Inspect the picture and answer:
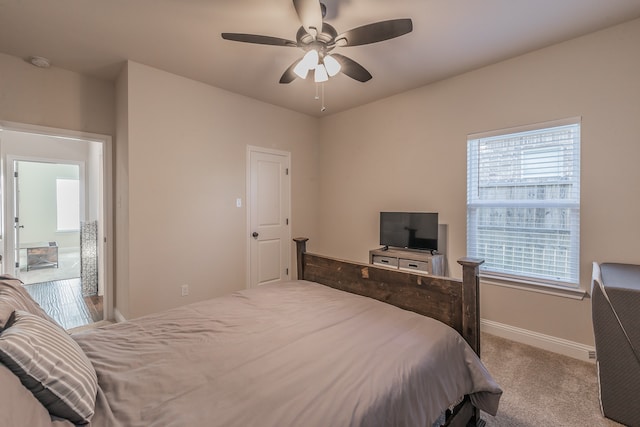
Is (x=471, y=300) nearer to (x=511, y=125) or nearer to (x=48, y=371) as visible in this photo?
(x=48, y=371)

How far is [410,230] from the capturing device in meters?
3.51

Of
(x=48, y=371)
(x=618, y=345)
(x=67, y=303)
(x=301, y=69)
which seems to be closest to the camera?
(x=48, y=371)

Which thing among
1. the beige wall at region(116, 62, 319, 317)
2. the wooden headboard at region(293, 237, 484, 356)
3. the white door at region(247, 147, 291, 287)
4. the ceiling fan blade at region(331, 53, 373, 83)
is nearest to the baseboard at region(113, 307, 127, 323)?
the beige wall at region(116, 62, 319, 317)

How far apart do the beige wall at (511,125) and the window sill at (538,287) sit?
2.0 inches

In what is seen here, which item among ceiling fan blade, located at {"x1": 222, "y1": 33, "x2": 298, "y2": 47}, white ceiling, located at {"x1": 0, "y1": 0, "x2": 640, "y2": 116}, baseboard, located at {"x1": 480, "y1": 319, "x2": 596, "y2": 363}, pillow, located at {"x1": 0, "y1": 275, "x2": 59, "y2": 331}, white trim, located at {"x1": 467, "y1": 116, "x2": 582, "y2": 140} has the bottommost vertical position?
baseboard, located at {"x1": 480, "y1": 319, "x2": 596, "y2": 363}

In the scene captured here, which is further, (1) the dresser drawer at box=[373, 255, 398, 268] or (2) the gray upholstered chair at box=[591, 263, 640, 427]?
(1) the dresser drawer at box=[373, 255, 398, 268]

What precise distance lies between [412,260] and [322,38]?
2457 millimetres

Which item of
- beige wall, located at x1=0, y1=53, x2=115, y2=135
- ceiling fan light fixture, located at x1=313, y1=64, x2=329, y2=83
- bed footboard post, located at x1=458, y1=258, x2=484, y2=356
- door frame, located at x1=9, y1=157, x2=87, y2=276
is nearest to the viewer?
bed footboard post, located at x1=458, y1=258, x2=484, y2=356

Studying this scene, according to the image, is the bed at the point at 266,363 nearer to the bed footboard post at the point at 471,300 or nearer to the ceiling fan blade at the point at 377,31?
the bed footboard post at the point at 471,300

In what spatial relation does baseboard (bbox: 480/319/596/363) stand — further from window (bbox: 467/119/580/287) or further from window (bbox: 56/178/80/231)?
window (bbox: 56/178/80/231)

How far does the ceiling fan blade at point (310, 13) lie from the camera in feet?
5.65

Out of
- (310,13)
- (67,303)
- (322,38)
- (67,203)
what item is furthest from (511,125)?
(67,203)

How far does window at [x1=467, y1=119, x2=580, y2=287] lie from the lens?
2.58 metres

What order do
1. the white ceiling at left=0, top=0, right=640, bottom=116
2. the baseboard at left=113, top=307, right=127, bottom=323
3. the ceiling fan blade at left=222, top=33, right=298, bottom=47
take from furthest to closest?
the baseboard at left=113, top=307, right=127, bottom=323, the white ceiling at left=0, top=0, right=640, bottom=116, the ceiling fan blade at left=222, top=33, right=298, bottom=47
